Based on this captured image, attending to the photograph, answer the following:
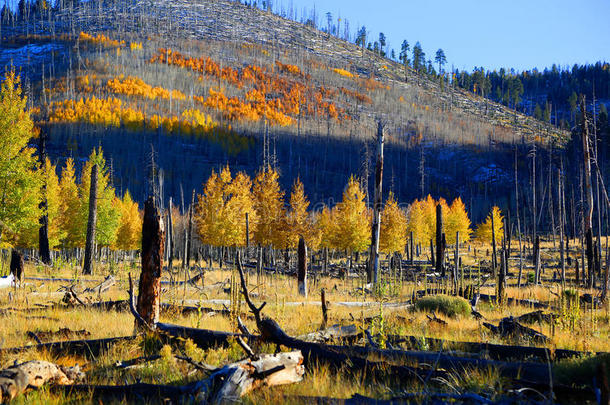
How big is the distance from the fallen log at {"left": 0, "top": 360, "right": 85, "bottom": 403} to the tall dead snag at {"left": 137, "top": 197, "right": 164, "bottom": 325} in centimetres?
172

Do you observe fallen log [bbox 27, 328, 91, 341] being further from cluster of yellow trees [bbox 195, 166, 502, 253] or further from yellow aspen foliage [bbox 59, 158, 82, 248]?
yellow aspen foliage [bbox 59, 158, 82, 248]

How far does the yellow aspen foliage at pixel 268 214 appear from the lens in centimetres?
3444

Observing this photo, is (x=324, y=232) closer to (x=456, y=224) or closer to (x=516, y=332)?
(x=456, y=224)

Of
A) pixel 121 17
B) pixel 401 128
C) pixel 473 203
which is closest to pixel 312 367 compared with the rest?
pixel 473 203

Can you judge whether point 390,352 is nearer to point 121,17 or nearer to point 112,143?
point 112,143

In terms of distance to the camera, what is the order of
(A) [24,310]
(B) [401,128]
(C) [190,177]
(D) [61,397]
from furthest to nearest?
(B) [401,128] < (C) [190,177] < (A) [24,310] < (D) [61,397]

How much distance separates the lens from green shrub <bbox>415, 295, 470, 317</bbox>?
10.3 m

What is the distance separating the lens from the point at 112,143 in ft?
352

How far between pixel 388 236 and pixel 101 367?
34.4m

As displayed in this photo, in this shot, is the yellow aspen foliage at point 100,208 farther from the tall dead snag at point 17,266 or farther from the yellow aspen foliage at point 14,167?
the tall dead snag at point 17,266

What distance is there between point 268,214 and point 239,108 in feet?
376

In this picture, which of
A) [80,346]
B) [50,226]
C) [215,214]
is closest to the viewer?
[80,346]

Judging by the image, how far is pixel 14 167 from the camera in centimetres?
1772

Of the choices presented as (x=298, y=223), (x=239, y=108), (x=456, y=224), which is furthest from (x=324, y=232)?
(x=239, y=108)
